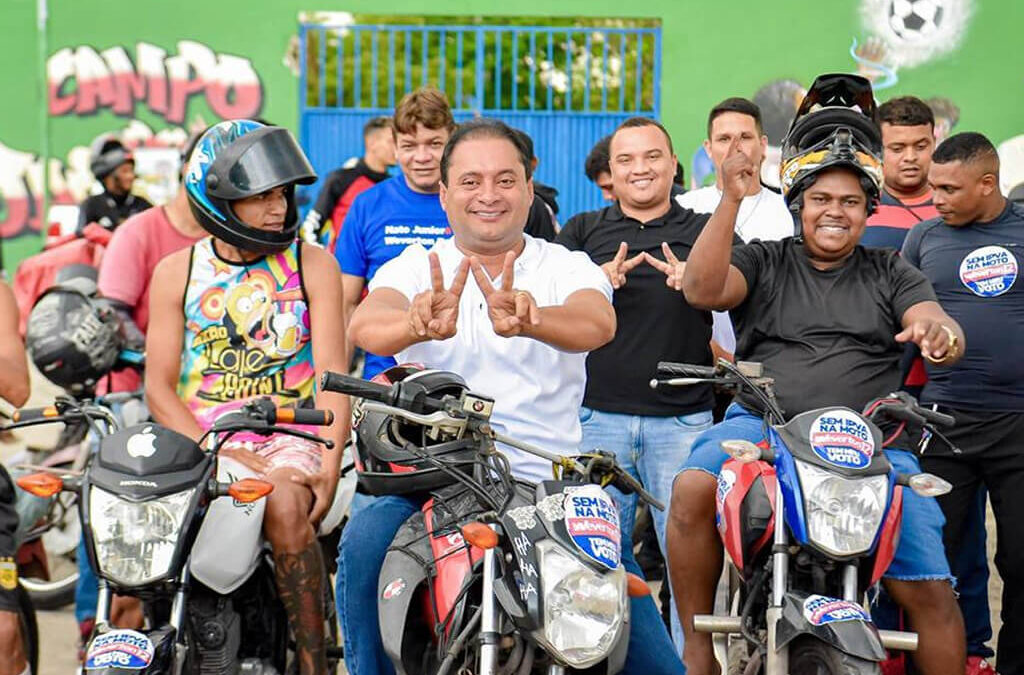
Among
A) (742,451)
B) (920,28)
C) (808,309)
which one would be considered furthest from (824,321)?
(920,28)

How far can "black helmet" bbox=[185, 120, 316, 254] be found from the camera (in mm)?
5055

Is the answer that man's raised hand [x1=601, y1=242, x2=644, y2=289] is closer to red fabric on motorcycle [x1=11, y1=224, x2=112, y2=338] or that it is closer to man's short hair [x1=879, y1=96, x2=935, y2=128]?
man's short hair [x1=879, y1=96, x2=935, y2=128]

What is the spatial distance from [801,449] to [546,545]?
3.72 ft

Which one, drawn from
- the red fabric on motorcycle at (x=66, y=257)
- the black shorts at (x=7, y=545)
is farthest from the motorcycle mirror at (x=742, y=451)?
the red fabric on motorcycle at (x=66, y=257)

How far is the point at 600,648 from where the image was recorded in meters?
3.36

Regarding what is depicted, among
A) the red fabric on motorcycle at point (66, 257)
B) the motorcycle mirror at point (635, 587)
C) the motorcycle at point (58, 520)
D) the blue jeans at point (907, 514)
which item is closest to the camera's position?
the motorcycle mirror at point (635, 587)

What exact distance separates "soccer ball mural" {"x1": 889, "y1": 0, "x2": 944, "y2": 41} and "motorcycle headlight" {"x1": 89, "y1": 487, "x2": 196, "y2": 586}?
12.8m

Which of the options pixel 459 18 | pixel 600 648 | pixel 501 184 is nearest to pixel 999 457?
pixel 501 184

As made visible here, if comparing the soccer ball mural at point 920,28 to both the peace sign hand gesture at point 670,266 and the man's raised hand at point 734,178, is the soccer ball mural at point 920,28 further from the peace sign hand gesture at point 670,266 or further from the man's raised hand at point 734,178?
the man's raised hand at point 734,178

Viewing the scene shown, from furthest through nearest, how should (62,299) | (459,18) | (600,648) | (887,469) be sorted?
(459,18) < (62,299) < (887,469) < (600,648)

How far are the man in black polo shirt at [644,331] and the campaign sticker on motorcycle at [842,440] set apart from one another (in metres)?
1.67

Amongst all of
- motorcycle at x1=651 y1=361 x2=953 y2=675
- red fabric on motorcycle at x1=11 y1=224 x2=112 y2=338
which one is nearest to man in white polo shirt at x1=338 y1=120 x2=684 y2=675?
motorcycle at x1=651 y1=361 x2=953 y2=675

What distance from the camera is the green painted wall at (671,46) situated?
50.1 ft

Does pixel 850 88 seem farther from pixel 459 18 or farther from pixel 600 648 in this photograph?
pixel 459 18
